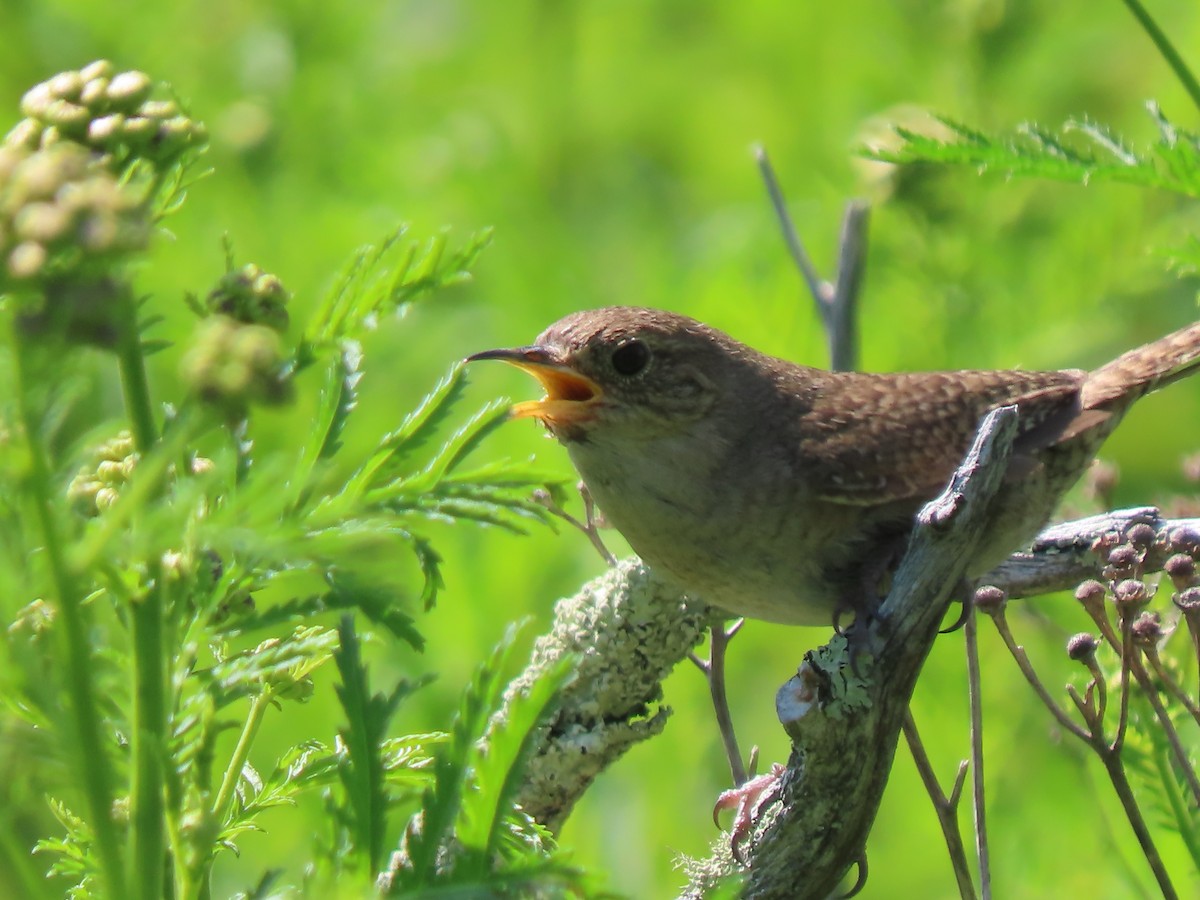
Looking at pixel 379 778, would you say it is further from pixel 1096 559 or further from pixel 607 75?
pixel 607 75

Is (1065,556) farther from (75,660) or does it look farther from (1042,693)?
(75,660)

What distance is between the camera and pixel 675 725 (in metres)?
5.24

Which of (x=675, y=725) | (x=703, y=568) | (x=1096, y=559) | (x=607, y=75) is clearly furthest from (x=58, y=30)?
(x=1096, y=559)

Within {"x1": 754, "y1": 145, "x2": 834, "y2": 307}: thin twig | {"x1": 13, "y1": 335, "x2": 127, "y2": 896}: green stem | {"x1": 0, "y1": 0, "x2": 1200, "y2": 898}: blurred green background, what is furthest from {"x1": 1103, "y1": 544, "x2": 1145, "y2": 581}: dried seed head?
{"x1": 13, "y1": 335, "x2": 127, "y2": 896}: green stem

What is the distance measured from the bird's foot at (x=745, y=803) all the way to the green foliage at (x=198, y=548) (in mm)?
599

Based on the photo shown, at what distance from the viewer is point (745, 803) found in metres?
2.86

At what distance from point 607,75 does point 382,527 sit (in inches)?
279

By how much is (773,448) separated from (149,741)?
2094 mm

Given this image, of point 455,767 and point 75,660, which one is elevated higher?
point 75,660

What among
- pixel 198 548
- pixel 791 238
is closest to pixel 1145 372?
pixel 791 238

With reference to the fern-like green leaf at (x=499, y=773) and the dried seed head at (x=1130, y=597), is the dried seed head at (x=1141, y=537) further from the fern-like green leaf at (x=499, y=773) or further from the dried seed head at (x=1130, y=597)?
the fern-like green leaf at (x=499, y=773)

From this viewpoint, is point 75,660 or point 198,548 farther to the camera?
point 198,548

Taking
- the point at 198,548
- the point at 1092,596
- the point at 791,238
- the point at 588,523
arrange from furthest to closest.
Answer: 1. the point at 791,238
2. the point at 588,523
3. the point at 1092,596
4. the point at 198,548

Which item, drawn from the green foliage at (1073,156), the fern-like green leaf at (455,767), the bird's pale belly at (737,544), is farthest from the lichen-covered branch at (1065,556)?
the fern-like green leaf at (455,767)
